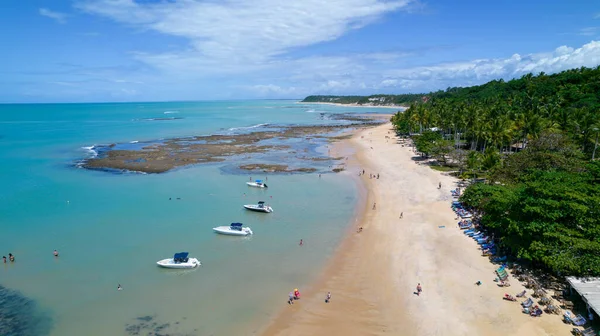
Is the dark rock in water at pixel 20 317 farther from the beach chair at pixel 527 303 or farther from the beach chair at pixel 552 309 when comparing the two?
the beach chair at pixel 552 309

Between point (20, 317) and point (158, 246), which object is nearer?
point (20, 317)

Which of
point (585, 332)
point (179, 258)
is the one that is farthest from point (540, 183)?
point (179, 258)

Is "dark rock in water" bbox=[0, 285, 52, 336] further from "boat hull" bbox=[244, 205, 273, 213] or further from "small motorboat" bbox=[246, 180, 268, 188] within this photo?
"small motorboat" bbox=[246, 180, 268, 188]

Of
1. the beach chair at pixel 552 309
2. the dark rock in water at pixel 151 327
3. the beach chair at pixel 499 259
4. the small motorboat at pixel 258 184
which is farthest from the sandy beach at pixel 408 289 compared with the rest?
the small motorboat at pixel 258 184

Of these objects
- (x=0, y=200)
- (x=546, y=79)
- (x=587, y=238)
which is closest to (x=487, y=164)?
(x=587, y=238)

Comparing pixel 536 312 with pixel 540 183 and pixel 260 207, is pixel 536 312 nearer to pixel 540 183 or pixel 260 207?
pixel 540 183

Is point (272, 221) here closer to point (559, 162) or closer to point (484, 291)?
point (484, 291)
